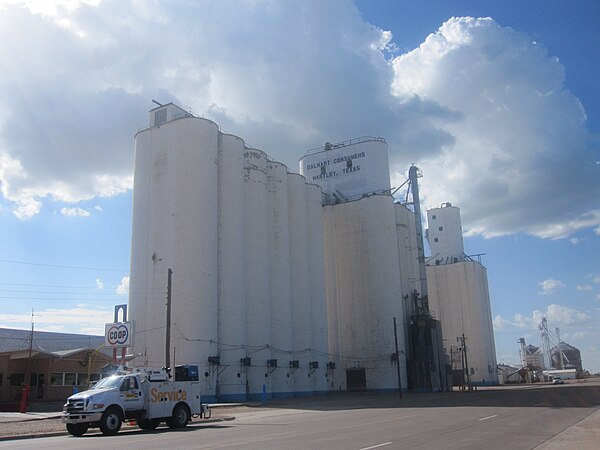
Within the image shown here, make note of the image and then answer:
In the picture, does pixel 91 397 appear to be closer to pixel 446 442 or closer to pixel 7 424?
pixel 7 424

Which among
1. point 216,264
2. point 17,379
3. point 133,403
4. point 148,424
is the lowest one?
point 148,424

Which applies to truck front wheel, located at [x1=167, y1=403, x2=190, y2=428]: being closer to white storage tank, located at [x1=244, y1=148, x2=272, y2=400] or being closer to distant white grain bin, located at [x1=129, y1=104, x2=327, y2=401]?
distant white grain bin, located at [x1=129, y1=104, x2=327, y2=401]

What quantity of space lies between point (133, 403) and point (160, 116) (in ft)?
127

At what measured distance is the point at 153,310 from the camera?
49156 millimetres

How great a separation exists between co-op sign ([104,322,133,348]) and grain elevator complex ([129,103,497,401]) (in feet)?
12.8

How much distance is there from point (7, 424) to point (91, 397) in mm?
8675

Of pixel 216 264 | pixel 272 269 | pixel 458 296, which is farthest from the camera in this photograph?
pixel 458 296

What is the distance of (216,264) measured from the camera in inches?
2002

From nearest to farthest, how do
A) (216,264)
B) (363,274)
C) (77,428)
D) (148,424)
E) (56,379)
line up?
(77,428) → (148,424) → (56,379) → (216,264) → (363,274)

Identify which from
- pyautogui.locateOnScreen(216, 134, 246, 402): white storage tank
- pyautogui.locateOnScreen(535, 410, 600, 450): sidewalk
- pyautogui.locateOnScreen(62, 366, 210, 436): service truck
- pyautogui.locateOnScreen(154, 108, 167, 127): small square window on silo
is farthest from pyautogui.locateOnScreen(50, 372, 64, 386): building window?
pyautogui.locateOnScreen(535, 410, 600, 450): sidewalk

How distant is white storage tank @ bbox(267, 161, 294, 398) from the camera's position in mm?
56812

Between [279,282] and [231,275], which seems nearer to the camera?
[231,275]

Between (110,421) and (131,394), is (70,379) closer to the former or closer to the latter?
(131,394)

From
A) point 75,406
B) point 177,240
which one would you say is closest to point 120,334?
point 177,240
